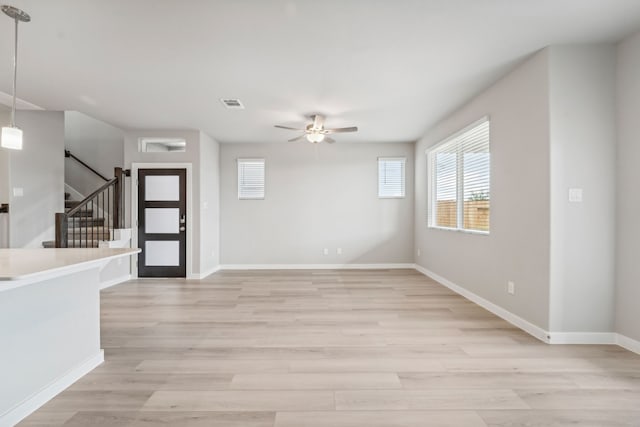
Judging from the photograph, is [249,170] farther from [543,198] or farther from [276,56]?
[543,198]

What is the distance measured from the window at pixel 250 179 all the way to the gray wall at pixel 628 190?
594 centimetres

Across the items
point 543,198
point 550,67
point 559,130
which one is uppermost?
point 550,67

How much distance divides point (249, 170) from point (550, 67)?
18.7 ft

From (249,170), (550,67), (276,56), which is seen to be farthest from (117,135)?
(550,67)

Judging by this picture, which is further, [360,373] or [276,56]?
[276,56]

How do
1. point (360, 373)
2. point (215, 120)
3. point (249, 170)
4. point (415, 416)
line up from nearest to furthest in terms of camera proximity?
point (415, 416) < point (360, 373) < point (215, 120) < point (249, 170)

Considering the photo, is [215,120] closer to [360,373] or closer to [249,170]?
[249,170]

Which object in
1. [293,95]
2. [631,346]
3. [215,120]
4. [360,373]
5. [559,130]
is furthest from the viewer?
[215,120]

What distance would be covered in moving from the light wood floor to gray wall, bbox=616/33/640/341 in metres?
0.39

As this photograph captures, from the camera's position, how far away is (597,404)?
2.13 meters

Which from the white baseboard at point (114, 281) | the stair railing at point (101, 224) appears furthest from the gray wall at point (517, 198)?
the stair railing at point (101, 224)

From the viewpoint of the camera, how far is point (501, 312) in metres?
3.94

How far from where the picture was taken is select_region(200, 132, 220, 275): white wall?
21.1 feet

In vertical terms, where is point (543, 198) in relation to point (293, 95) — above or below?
below
